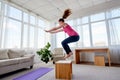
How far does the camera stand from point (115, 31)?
4762 millimetres

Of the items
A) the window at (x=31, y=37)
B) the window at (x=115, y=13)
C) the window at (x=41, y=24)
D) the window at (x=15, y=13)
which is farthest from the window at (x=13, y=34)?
the window at (x=115, y=13)

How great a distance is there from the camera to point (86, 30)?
5.78 meters

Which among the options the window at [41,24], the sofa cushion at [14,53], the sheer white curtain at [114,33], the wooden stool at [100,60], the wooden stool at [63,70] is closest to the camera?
the wooden stool at [63,70]

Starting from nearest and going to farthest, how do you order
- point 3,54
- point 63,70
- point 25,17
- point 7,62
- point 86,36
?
point 63,70, point 7,62, point 3,54, point 25,17, point 86,36

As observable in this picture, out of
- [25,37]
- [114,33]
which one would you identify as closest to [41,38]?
[25,37]

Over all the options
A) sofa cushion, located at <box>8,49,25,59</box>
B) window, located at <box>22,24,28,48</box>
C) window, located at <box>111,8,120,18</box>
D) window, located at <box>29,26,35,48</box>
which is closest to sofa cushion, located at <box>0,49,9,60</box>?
sofa cushion, located at <box>8,49,25,59</box>

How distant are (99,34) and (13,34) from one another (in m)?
4.86

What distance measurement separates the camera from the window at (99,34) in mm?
5129

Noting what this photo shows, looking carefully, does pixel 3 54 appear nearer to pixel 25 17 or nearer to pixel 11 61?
pixel 11 61

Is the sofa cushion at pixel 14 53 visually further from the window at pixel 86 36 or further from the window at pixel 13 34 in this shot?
the window at pixel 86 36

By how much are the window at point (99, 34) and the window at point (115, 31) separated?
343 mm

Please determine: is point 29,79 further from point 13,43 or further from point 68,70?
point 13,43

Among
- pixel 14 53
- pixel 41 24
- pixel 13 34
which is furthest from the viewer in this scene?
pixel 41 24

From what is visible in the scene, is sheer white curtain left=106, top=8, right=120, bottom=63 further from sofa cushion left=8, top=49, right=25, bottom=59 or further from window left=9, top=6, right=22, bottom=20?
window left=9, top=6, right=22, bottom=20
